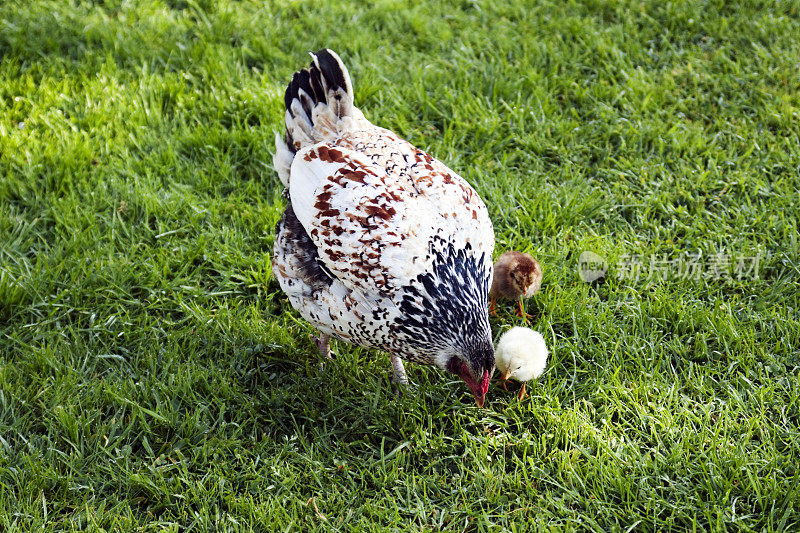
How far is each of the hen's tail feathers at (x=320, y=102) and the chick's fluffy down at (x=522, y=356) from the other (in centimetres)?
124

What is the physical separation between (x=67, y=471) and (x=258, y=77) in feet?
9.60

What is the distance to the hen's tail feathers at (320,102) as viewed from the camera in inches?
132

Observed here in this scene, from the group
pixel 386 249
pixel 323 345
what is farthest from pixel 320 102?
pixel 323 345

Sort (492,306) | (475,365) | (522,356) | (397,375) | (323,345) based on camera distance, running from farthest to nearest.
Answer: (492,306) < (323,345) < (397,375) < (522,356) < (475,365)

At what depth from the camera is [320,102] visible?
133 inches

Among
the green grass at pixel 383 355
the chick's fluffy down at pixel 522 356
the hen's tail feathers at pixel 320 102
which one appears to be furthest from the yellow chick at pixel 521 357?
the hen's tail feathers at pixel 320 102

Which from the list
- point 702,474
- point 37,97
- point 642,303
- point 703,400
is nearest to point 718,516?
point 702,474

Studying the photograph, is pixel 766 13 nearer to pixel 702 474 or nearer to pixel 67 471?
pixel 702 474

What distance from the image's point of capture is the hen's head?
3047 mm

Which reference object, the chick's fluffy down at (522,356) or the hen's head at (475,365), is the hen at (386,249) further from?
the chick's fluffy down at (522,356)

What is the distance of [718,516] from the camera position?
9.37 feet

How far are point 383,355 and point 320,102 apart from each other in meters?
1.25

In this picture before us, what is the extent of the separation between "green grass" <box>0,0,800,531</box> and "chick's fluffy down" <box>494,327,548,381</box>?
5.7 inches

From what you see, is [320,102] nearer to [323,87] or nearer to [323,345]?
[323,87]
